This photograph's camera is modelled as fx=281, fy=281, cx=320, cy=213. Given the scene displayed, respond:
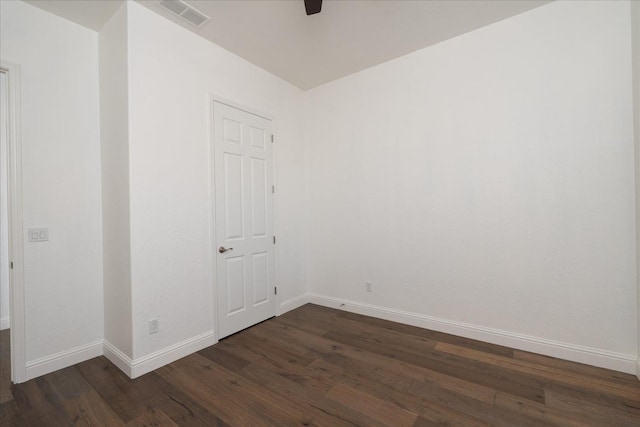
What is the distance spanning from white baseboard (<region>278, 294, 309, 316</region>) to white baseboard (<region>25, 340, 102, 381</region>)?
1.83 metres

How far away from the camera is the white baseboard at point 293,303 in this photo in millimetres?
3579

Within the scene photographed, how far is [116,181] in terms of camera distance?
2398mm

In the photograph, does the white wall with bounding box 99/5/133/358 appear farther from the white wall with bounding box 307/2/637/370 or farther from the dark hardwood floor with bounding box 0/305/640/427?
the white wall with bounding box 307/2/637/370

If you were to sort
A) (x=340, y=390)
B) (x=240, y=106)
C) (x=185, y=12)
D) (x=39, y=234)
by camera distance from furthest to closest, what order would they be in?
1. (x=240, y=106)
2. (x=185, y=12)
3. (x=39, y=234)
4. (x=340, y=390)

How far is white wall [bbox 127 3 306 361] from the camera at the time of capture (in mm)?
2293

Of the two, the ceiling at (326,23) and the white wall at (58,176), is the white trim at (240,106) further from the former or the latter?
the white wall at (58,176)

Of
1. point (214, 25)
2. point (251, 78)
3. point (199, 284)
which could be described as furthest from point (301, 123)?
point (199, 284)

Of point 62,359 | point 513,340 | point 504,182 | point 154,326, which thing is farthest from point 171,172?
point 513,340

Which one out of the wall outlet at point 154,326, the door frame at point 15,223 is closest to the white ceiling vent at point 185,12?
the door frame at point 15,223

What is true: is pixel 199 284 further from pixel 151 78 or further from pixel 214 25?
pixel 214 25

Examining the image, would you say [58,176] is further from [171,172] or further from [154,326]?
[154,326]

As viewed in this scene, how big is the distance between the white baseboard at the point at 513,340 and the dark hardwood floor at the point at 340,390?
72mm

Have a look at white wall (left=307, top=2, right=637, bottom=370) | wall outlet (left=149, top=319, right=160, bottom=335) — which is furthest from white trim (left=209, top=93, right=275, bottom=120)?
wall outlet (left=149, top=319, right=160, bottom=335)

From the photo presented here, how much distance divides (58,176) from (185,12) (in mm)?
1757
